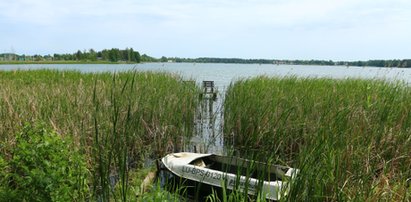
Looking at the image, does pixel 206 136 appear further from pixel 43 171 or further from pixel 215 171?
pixel 43 171

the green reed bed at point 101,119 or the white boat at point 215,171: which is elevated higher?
the green reed bed at point 101,119

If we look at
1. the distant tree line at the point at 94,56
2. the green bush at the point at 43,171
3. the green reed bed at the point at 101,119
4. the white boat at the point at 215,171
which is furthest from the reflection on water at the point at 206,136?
the distant tree line at the point at 94,56

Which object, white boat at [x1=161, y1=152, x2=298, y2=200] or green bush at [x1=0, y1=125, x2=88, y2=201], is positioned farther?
white boat at [x1=161, y1=152, x2=298, y2=200]

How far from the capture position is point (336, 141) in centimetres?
404

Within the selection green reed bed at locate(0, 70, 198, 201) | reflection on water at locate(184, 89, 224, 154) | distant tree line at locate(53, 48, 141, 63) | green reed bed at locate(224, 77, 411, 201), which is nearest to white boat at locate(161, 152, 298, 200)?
green reed bed at locate(224, 77, 411, 201)

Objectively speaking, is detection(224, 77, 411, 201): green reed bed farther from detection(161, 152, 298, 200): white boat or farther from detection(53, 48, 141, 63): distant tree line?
detection(53, 48, 141, 63): distant tree line

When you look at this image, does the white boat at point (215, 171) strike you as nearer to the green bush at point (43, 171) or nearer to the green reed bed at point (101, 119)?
the green reed bed at point (101, 119)

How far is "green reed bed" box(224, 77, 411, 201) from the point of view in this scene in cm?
324

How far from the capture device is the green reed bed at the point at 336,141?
10.6 feet

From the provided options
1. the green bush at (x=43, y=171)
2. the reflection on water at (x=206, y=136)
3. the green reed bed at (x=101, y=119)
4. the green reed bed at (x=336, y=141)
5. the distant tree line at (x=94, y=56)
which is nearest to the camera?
the green bush at (x=43, y=171)

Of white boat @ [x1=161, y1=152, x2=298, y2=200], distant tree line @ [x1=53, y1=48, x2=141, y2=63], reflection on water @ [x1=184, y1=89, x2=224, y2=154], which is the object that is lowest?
reflection on water @ [x1=184, y1=89, x2=224, y2=154]

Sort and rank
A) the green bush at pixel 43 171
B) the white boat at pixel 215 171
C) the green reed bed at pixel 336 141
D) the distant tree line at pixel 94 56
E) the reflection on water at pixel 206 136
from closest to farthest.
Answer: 1. the green bush at pixel 43 171
2. the green reed bed at pixel 336 141
3. the white boat at pixel 215 171
4. the reflection on water at pixel 206 136
5. the distant tree line at pixel 94 56

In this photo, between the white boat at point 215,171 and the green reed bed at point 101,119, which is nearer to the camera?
the white boat at point 215,171

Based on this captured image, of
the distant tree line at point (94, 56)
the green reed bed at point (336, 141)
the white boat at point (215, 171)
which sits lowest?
the white boat at point (215, 171)
